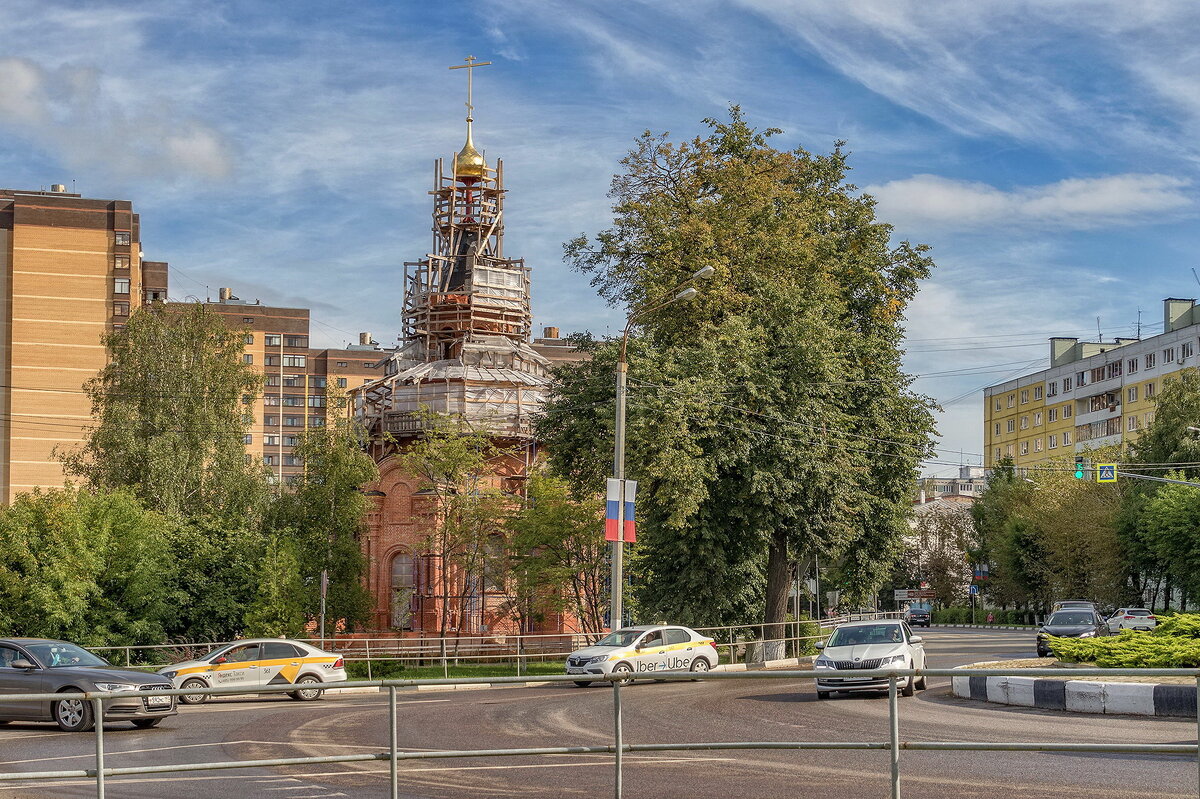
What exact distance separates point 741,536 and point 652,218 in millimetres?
10530

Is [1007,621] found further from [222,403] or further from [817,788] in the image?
[817,788]

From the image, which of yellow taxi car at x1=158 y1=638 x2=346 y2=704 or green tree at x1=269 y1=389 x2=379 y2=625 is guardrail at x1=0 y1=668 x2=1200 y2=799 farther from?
green tree at x1=269 y1=389 x2=379 y2=625

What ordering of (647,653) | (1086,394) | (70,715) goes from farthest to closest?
Result: (1086,394), (647,653), (70,715)

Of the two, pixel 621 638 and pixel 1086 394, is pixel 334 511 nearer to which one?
pixel 621 638

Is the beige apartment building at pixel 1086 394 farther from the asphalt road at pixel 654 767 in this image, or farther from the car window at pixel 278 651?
the asphalt road at pixel 654 767

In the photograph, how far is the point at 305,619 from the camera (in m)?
49.6

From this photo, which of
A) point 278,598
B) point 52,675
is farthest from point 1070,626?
point 52,675

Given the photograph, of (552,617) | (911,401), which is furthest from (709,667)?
(552,617)

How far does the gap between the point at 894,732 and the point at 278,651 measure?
22.5m

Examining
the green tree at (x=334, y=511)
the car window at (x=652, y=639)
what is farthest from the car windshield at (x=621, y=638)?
the green tree at (x=334, y=511)

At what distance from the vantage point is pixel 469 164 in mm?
74562

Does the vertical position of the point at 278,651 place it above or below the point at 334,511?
below

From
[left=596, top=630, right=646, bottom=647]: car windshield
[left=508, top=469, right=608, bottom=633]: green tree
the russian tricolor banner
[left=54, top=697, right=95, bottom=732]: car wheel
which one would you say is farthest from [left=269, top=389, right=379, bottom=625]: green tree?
[left=54, top=697, right=95, bottom=732]: car wheel

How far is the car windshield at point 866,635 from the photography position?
25.6 m
